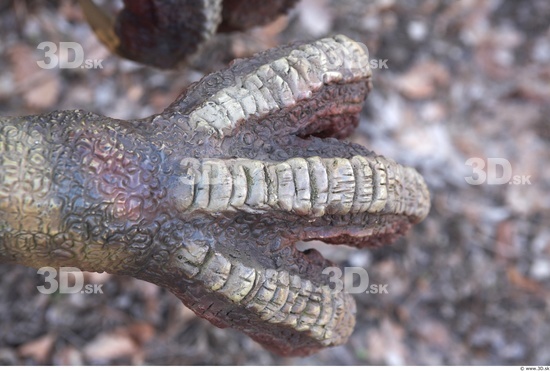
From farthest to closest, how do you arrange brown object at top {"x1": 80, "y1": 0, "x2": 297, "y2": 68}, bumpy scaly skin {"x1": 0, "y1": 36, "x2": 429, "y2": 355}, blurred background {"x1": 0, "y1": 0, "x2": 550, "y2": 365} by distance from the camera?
1. blurred background {"x1": 0, "y1": 0, "x2": 550, "y2": 365}
2. brown object at top {"x1": 80, "y1": 0, "x2": 297, "y2": 68}
3. bumpy scaly skin {"x1": 0, "y1": 36, "x2": 429, "y2": 355}

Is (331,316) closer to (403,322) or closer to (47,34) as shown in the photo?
(403,322)

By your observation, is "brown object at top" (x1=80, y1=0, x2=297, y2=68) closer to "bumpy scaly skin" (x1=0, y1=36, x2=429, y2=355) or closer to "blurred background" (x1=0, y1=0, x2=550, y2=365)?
"bumpy scaly skin" (x1=0, y1=36, x2=429, y2=355)

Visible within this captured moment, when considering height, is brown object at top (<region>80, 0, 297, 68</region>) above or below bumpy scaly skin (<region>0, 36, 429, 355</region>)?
above

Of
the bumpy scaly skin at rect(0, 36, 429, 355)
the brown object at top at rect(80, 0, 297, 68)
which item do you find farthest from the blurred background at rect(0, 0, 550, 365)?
the bumpy scaly skin at rect(0, 36, 429, 355)

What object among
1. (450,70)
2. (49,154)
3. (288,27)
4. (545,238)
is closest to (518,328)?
(545,238)

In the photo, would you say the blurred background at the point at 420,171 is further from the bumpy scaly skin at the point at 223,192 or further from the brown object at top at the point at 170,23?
the bumpy scaly skin at the point at 223,192

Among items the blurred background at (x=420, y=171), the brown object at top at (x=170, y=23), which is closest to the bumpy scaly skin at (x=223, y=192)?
the brown object at top at (x=170, y=23)

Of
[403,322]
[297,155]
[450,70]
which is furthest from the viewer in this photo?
[450,70]
